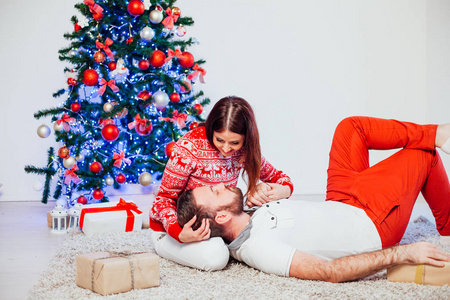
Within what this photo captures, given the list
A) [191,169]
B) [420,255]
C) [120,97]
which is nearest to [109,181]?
[120,97]

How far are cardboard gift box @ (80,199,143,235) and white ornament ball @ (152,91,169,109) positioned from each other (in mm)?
793

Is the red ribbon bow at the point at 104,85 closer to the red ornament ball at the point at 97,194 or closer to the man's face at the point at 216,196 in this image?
the red ornament ball at the point at 97,194

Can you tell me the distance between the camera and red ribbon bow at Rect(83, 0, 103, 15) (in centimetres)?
338

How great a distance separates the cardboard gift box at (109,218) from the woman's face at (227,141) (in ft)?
3.41

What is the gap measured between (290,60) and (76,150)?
2.11 meters

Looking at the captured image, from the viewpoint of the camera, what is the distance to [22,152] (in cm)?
411

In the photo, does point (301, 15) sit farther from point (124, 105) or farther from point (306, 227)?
point (306, 227)

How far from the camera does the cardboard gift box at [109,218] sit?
285 centimetres

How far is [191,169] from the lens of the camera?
7.43 feet

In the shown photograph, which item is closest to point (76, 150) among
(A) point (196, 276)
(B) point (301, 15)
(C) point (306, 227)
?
(A) point (196, 276)

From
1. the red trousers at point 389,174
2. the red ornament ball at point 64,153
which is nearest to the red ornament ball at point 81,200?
the red ornament ball at point 64,153

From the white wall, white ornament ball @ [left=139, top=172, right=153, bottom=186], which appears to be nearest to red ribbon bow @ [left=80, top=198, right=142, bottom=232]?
white ornament ball @ [left=139, top=172, right=153, bottom=186]

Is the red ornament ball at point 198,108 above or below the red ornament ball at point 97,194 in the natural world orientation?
above

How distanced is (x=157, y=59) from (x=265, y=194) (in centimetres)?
163
